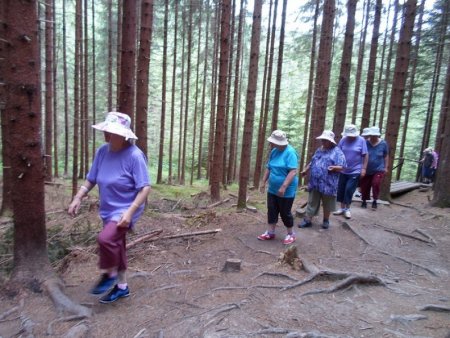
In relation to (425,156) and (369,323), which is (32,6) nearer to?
(369,323)

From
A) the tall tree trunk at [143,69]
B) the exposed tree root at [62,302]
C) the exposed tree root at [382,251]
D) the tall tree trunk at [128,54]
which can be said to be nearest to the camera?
the exposed tree root at [62,302]

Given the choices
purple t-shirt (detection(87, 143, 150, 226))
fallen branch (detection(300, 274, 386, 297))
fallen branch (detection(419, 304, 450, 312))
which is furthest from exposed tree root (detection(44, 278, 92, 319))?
fallen branch (detection(419, 304, 450, 312))

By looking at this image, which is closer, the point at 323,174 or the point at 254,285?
the point at 254,285

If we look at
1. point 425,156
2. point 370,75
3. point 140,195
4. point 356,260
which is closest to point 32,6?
point 140,195

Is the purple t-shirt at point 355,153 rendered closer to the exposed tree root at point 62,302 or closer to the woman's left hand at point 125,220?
the woman's left hand at point 125,220

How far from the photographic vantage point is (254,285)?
4129 mm

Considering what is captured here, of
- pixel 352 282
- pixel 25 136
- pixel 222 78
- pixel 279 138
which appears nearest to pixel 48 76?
pixel 222 78

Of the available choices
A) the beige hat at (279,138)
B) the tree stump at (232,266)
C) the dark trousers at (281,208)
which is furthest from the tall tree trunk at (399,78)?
the tree stump at (232,266)

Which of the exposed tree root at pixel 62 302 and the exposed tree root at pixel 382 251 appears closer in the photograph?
the exposed tree root at pixel 62 302

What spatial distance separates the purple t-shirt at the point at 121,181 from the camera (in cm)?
355

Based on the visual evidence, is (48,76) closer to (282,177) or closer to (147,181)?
(282,177)

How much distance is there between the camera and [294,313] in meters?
3.43

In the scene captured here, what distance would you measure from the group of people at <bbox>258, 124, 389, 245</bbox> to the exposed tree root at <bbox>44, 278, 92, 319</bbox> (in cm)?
336

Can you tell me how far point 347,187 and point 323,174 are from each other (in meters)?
1.59
